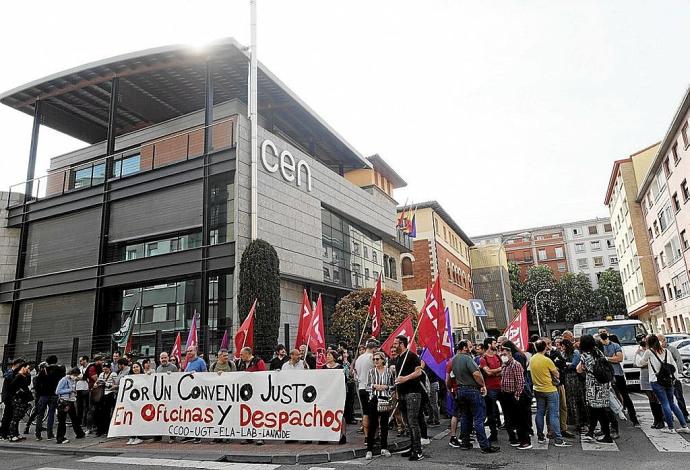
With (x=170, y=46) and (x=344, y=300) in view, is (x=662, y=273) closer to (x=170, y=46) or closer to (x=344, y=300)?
(x=344, y=300)

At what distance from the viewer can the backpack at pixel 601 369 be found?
8.01 m

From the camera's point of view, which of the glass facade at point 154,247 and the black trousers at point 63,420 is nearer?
the black trousers at point 63,420

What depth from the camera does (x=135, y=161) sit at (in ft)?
75.9

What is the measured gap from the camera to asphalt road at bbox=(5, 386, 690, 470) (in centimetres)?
676

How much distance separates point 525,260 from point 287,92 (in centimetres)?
7460

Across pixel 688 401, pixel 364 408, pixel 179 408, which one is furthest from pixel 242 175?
pixel 688 401

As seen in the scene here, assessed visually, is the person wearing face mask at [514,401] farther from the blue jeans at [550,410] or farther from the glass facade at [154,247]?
the glass facade at [154,247]

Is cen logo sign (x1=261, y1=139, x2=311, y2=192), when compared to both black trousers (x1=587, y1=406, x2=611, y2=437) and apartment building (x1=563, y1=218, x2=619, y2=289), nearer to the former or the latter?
black trousers (x1=587, y1=406, x2=611, y2=437)

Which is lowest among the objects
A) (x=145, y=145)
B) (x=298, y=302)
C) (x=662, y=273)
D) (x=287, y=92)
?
(x=298, y=302)

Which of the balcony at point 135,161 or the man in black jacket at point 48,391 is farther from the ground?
the balcony at point 135,161

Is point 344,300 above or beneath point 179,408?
above

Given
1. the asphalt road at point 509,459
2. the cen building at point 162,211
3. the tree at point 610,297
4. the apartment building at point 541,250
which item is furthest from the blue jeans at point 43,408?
the apartment building at point 541,250

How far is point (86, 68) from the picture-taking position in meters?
22.2

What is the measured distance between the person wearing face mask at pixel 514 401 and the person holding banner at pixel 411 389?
1578mm
